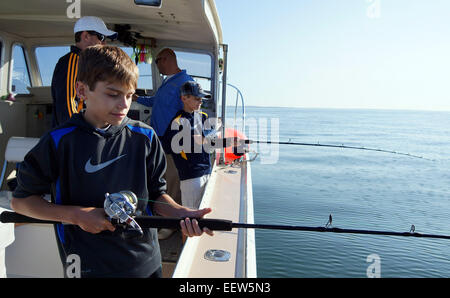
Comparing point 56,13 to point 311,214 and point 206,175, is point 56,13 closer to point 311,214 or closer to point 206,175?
point 206,175

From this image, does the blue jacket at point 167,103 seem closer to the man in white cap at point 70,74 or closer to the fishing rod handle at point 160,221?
the man in white cap at point 70,74

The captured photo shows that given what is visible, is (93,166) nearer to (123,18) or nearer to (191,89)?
(191,89)

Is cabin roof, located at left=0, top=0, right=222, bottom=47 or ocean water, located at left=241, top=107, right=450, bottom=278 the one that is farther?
ocean water, located at left=241, top=107, right=450, bottom=278

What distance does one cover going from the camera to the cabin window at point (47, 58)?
5.74 m

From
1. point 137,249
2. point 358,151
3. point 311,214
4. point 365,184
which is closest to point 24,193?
point 137,249

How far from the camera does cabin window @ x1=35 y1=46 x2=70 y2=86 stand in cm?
574

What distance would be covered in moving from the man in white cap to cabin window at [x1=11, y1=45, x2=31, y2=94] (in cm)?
329

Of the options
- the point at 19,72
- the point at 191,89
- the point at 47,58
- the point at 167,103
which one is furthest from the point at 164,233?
the point at 47,58

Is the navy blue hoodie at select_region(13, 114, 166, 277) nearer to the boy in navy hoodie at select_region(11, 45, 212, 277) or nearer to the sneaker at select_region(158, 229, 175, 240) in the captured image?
the boy in navy hoodie at select_region(11, 45, 212, 277)

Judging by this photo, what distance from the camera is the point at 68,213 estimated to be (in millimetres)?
1339

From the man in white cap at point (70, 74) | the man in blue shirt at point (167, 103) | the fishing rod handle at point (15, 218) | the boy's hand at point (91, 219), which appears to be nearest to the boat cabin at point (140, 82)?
the fishing rod handle at point (15, 218)

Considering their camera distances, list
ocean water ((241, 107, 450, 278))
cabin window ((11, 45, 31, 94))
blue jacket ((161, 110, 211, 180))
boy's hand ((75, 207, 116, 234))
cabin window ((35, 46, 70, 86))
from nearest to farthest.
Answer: boy's hand ((75, 207, 116, 234)) < blue jacket ((161, 110, 211, 180)) < cabin window ((11, 45, 31, 94)) < cabin window ((35, 46, 70, 86)) < ocean water ((241, 107, 450, 278))

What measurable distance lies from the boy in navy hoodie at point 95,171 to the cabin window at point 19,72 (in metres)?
4.64

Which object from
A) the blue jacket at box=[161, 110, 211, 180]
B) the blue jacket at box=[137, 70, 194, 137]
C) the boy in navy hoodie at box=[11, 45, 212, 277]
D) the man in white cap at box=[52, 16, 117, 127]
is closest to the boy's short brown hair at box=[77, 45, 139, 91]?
the boy in navy hoodie at box=[11, 45, 212, 277]
